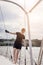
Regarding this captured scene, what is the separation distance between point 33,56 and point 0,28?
432 millimetres

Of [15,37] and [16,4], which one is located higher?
[16,4]

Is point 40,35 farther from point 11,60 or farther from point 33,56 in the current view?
point 11,60

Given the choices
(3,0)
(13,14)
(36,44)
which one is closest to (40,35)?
(36,44)

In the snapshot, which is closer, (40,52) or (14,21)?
(40,52)

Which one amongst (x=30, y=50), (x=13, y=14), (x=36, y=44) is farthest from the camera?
(x=13, y=14)

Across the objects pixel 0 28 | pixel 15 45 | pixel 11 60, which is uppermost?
pixel 0 28

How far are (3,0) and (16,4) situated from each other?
13 centimetres

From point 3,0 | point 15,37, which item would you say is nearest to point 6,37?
point 15,37

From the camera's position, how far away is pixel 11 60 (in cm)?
183

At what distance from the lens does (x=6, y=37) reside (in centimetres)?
186

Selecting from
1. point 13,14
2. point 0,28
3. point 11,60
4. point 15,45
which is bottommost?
point 11,60

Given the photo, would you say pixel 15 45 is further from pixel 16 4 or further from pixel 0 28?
pixel 16 4

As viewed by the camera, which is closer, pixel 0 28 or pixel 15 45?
pixel 15 45

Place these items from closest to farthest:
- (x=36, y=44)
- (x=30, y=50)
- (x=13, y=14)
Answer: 1. (x=30, y=50)
2. (x=36, y=44)
3. (x=13, y=14)
